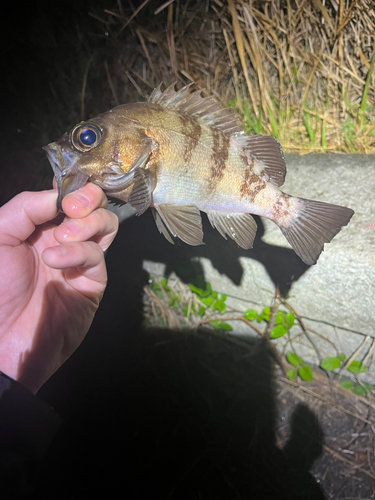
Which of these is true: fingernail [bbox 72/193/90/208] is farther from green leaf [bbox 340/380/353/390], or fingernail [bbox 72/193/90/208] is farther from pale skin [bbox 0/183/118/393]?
green leaf [bbox 340/380/353/390]

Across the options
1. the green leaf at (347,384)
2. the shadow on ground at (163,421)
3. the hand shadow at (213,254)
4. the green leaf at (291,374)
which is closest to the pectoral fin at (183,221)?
the hand shadow at (213,254)

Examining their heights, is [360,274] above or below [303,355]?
above

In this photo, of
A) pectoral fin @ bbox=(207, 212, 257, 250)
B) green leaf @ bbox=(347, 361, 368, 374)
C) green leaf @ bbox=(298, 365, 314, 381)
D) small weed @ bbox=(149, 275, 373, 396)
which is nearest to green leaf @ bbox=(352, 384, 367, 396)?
small weed @ bbox=(149, 275, 373, 396)

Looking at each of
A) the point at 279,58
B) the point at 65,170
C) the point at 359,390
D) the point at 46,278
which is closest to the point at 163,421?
the point at 359,390

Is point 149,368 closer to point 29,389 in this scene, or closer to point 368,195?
point 29,389

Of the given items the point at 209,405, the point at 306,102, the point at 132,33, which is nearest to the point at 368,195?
the point at 306,102

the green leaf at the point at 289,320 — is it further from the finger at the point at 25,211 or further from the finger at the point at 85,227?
the finger at the point at 25,211
